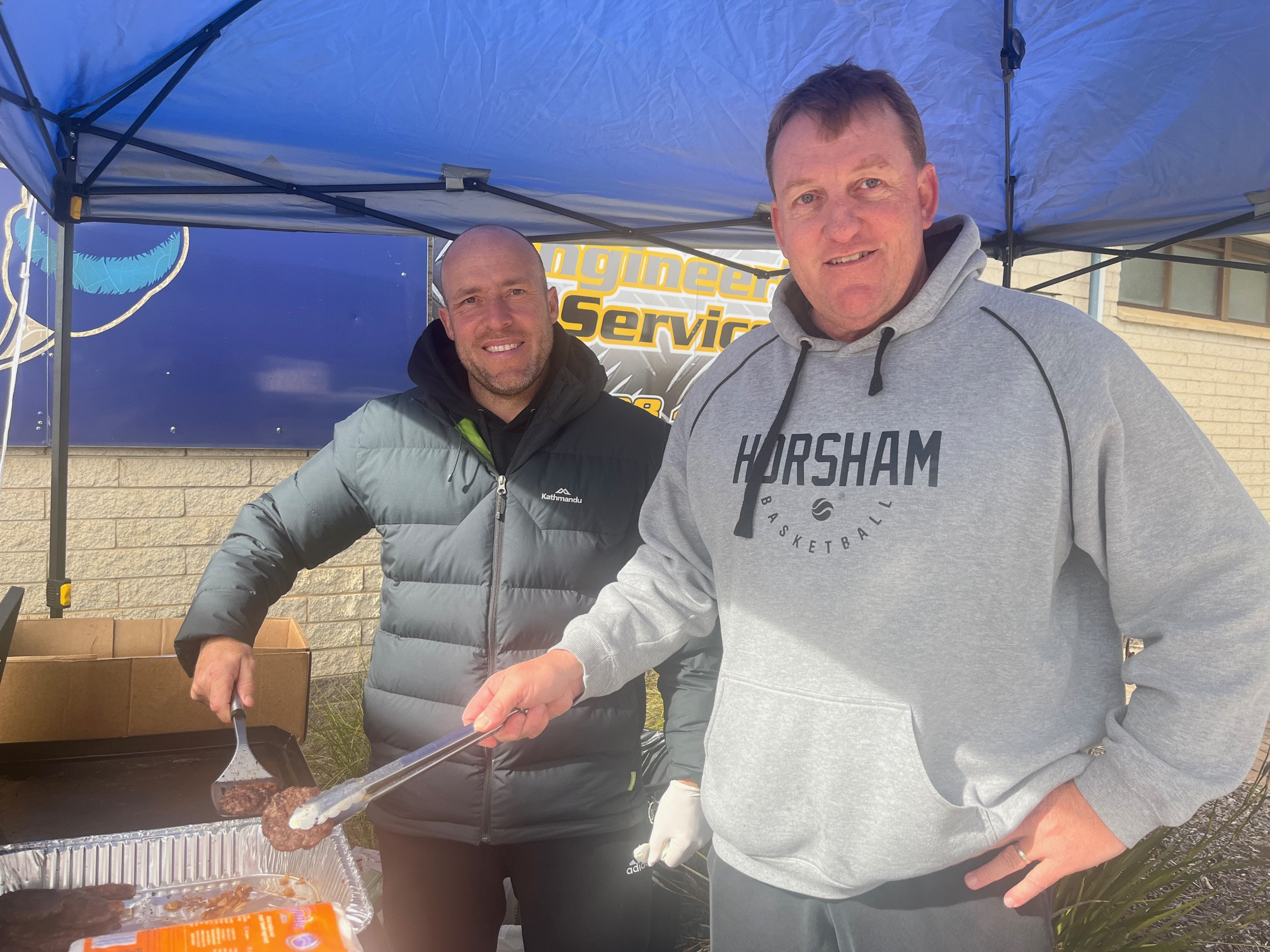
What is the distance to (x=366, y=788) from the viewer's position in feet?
4.23

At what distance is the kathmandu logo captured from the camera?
2.00 meters

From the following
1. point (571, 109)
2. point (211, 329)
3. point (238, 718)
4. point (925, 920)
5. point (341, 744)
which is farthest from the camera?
point (211, 329)

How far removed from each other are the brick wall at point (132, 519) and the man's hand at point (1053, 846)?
3948 millimetres

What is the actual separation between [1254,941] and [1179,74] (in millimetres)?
2966

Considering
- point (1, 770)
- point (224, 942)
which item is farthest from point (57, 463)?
point (224, 942)

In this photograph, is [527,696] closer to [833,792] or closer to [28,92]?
[833,792]

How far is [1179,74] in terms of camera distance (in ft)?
7.55

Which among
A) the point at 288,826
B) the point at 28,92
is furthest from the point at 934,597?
the point at 28,92

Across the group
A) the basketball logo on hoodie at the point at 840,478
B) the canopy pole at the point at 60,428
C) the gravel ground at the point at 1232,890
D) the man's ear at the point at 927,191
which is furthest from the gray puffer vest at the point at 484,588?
the gravel ground at the point at 1232,890

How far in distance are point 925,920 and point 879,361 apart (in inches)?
33.7

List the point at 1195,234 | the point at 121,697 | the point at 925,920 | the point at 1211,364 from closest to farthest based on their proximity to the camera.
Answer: the point at 925,920 → the point at 121,697 → the point at 1195,234 → the point at 1211,364

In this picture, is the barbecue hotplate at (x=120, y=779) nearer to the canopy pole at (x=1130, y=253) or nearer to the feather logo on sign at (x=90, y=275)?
the feather logo on sign at (x=90, y=275)

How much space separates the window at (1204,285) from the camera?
7984 mm

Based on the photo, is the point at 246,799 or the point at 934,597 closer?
the point at 934,597
